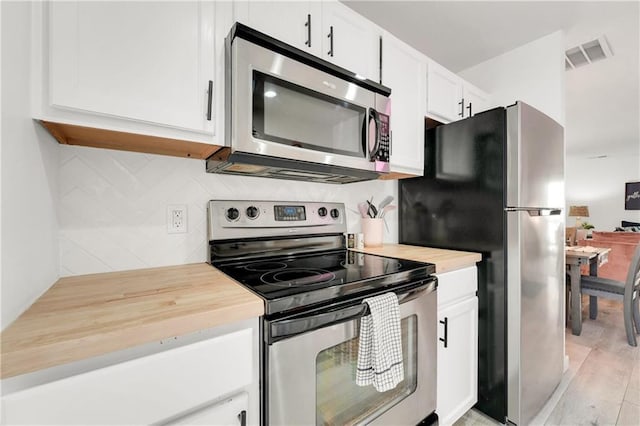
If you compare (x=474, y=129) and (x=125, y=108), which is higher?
(x=474, y=129)

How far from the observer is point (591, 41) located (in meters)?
2.26

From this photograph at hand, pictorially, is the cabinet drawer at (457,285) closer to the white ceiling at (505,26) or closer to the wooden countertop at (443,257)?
the wooden countertop at (443,257)

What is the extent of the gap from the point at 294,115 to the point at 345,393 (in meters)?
1.05

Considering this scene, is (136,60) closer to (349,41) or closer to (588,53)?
(349,41)

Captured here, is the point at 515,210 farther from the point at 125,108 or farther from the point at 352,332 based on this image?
the point at 125,108

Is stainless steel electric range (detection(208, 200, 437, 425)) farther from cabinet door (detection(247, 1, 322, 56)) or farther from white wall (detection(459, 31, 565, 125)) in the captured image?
white wall (detection(459, 31, 565, 125))

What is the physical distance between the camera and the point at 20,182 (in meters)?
0.67

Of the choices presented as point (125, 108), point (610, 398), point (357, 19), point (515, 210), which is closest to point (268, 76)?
point (125, 108)

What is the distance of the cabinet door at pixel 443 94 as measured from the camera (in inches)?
70.9

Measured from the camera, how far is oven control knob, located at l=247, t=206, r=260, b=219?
52.8 inches


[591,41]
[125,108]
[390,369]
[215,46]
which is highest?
[591,41]

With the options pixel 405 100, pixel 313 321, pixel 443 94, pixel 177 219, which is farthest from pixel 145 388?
pixel 443 94

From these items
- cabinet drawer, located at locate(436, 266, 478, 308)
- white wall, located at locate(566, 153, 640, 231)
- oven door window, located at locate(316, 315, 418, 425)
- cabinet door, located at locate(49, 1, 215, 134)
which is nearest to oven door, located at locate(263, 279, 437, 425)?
oven door window, located at locate(316, 315, 418, 425)

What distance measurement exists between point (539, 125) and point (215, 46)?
168 centimetres
